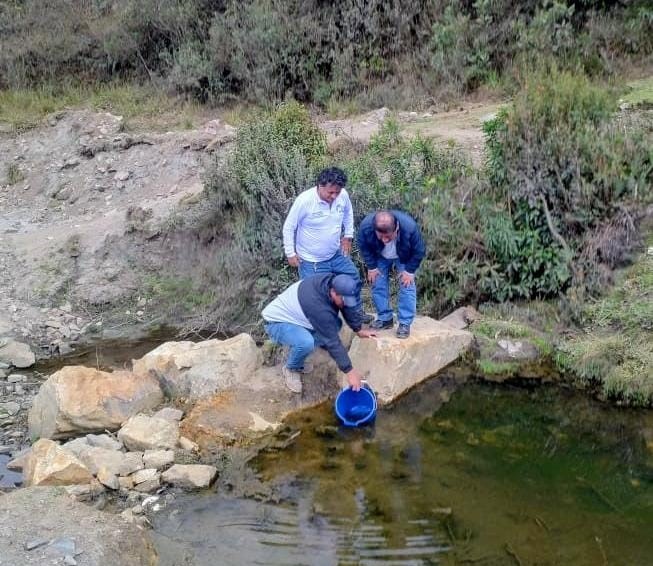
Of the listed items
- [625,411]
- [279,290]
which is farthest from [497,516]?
[279,290]

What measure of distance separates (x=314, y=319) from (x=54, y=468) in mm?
2292

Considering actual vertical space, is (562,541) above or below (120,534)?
below

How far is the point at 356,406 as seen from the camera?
671 centimetres

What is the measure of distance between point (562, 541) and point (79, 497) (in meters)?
3.49

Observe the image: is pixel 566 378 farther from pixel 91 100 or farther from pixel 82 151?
pixel 91 100

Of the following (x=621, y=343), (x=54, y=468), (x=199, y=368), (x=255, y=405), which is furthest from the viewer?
(x=621, y=343)

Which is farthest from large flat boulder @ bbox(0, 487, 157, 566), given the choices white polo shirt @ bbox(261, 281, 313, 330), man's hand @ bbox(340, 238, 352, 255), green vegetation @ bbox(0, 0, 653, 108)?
green vegetation @ bbox(0, 0, 653, 108)

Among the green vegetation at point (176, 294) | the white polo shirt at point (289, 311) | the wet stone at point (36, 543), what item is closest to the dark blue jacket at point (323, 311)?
the white polo shirt at point (289, 311)

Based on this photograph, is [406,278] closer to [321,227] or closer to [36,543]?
[321,227]

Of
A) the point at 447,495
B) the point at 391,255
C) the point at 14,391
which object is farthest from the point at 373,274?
the point at 14,391

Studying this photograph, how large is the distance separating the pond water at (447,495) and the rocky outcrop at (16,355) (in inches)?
139

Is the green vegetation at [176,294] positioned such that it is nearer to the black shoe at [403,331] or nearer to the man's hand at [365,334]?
the man's hand at [365,334]

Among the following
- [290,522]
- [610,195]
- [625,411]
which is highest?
[610,195]

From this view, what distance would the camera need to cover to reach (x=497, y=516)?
539cm
